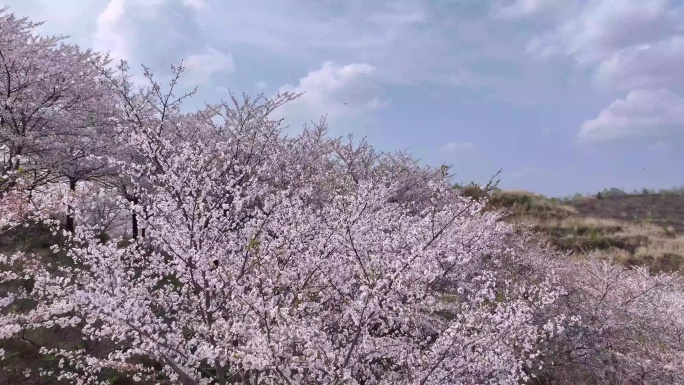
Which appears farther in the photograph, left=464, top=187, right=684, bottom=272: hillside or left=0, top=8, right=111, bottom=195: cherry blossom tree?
left=464, top=187, right=684, bottom=272: hillside

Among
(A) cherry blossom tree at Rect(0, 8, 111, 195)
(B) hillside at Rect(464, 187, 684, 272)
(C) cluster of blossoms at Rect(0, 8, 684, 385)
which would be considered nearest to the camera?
(C) cluster of blossoms at Rect(0, 8, 684, 385)

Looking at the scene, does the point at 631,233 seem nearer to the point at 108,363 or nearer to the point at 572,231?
the point at 572,231

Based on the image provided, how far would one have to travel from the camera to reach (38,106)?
11289mm

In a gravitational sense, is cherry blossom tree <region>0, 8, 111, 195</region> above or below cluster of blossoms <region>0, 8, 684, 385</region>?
above

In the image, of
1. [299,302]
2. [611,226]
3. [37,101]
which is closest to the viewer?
[299,302]

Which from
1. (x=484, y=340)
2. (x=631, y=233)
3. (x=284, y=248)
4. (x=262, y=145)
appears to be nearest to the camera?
(x=484, y=340)

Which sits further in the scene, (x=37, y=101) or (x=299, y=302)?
(x=37, y=101)

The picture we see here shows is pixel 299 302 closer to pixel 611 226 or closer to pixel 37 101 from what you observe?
pixel 37 101

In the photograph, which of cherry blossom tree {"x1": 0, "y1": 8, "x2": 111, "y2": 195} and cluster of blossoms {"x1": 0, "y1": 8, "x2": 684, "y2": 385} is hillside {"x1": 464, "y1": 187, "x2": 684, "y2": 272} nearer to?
cluster of blossoms {"x1": 0, "y1": 8, "x2": 684, "y2": 385}

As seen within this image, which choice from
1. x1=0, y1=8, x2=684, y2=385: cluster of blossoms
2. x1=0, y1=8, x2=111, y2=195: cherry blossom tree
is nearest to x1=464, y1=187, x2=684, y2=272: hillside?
x1=0, y1=8, x2=684, y2=385: cluster of blossoms

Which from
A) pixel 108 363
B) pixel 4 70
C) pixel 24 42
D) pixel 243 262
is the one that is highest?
pixel 24 42

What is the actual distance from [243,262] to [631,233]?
29.2m

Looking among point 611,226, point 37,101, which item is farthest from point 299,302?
point 611,226

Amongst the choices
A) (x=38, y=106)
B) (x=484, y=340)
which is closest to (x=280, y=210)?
(x=484, y=340)
